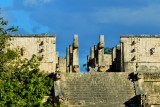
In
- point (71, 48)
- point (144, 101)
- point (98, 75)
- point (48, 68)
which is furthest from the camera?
point (71, 48)

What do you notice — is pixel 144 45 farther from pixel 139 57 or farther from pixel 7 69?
pixel 7 69

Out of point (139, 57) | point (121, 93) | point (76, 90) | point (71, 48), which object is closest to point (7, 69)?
point (76, 90)

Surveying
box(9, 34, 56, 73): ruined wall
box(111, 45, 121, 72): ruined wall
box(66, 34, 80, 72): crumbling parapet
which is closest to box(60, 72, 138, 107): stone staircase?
box(9, 34, 56, 73): ruined wall

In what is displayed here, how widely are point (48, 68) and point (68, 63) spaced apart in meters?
8.60

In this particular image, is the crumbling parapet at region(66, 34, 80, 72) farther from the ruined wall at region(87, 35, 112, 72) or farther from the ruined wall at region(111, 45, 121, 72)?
the ruined wall at region(111, 45, 121, 72)

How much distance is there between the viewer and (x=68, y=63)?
53469 mm

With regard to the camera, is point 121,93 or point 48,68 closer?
point 121,93

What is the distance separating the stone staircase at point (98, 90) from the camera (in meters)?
32.0

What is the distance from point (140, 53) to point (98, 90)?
13.0 metres

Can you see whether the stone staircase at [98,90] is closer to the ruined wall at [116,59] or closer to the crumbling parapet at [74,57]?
the crumbling parapet at [74,57]

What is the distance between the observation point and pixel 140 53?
148 ft

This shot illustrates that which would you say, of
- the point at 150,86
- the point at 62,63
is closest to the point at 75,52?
the point at 62,63

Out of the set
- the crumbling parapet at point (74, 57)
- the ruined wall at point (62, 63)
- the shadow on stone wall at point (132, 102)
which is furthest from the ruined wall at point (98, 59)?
the shadow on stone wall at point (132, 102)

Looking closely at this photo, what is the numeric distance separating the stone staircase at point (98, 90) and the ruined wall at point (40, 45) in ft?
37.6
